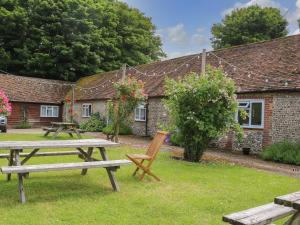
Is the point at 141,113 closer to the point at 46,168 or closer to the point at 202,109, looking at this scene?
the point at 202,109

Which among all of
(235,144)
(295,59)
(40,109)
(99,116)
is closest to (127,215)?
(235,144)

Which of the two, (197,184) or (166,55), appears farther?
(166,55)

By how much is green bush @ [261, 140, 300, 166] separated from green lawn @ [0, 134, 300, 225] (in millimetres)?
3339

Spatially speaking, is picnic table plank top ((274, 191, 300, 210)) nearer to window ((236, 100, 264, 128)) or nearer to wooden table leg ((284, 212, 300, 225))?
wooden table leg ((284, 212, 300, 225))

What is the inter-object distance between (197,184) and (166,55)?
41489 mm

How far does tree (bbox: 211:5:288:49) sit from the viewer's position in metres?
38.3

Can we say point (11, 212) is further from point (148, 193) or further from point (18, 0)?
point (18, 0)

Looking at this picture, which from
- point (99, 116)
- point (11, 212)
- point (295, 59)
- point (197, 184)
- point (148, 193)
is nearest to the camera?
point (11, 212)

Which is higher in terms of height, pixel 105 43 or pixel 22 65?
pixel 105 43

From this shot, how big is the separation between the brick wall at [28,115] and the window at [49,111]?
37 cm

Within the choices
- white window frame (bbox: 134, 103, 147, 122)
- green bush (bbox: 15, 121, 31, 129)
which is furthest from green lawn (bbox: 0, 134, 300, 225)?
green bush (bbox: 15, 121, 31, 129)

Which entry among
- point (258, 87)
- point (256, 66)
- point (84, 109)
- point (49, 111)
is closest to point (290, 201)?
point (258, 87)

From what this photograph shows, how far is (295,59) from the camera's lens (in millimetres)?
15766

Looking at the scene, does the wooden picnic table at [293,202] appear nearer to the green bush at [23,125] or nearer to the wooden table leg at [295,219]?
the wooden table leg at [295,219]
